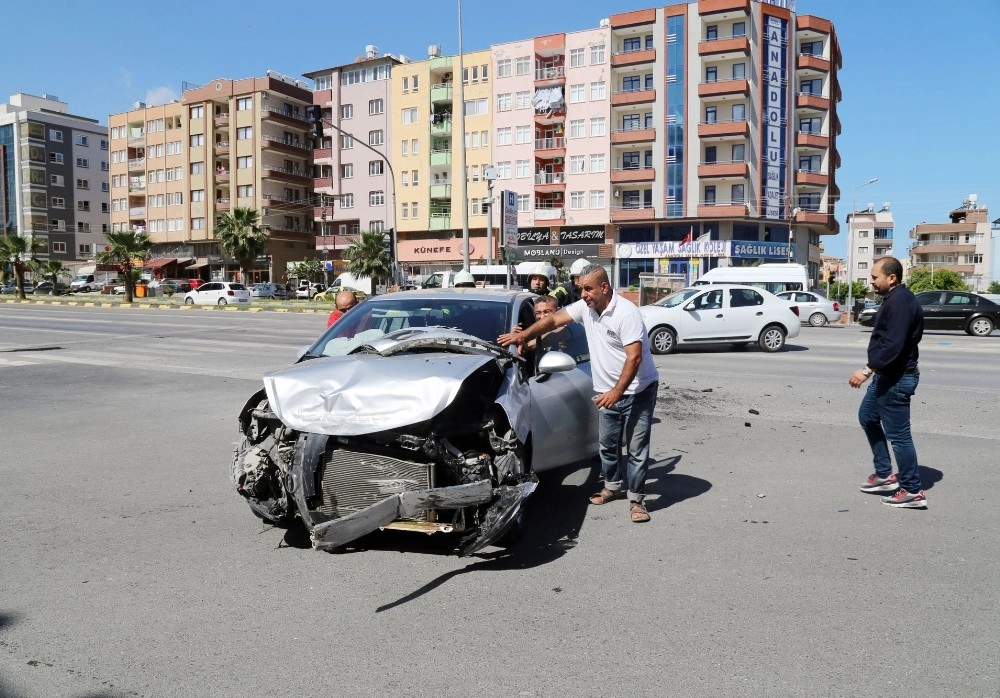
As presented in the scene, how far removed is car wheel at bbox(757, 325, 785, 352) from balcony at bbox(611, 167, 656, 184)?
1687 inches

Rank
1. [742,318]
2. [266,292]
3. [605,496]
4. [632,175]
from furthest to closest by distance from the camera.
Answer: [266,292] < [632,175] < [742,318] < [605,496]

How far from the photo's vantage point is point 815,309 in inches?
1293

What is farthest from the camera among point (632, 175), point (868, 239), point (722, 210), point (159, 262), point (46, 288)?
point (868, 239)

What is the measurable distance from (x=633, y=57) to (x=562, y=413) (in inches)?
2318

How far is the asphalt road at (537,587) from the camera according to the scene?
321 centimetres

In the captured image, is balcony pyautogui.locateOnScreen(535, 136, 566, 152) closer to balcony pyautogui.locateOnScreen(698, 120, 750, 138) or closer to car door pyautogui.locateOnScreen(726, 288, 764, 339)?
balcony pyautogui.locateOnScreen(698, 120, 750, 138)

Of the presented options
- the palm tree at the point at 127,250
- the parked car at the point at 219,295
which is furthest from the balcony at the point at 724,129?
the palm tree at the point at 127,250

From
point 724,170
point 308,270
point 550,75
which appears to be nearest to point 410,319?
point 724,170

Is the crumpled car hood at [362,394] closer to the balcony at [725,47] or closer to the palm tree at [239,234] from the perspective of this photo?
the balcony at [725,47]

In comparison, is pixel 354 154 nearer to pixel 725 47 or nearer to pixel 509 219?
pixel 725 47

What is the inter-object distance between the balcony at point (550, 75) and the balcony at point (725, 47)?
→ 11277 millimetres

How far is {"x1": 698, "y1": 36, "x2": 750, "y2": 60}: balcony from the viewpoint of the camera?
55.4 metres

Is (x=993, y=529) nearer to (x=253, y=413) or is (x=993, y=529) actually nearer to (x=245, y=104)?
(x=253, y=413)

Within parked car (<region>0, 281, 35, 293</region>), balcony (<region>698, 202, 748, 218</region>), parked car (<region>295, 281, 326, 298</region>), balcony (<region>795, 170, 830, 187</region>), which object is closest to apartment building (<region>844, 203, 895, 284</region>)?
balcony (<region>795, 170, 830, 187</region>)
